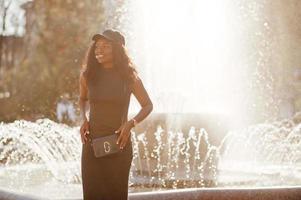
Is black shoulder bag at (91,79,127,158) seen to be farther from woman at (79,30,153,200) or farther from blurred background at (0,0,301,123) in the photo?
blurred background at (0,0,301,123)

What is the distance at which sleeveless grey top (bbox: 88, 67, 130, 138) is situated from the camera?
15.3 ft

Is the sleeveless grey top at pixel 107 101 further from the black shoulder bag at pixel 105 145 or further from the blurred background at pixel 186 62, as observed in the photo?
the blurred background at pixel 186 62

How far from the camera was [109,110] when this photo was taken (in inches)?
184

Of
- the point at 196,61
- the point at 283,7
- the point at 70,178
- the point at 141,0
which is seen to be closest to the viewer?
the point at 70,178

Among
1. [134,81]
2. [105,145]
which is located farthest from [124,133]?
[134,81]

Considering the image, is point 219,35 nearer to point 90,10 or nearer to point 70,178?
point 90,10

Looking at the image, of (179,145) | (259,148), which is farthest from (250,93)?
(179,145)

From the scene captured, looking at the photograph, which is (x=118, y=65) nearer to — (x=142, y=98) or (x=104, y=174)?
(x=142, y=98)

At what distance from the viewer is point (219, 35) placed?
3547cm

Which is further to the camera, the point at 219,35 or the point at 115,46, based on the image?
the point at 219,35

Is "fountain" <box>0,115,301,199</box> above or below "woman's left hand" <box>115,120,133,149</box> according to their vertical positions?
below

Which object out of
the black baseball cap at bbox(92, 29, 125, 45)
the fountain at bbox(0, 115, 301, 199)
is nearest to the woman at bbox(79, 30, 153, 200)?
the black baseball cap at bbox(92, 29, 125, 45)

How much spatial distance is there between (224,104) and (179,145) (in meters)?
26.0

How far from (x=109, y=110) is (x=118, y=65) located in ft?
1.05
